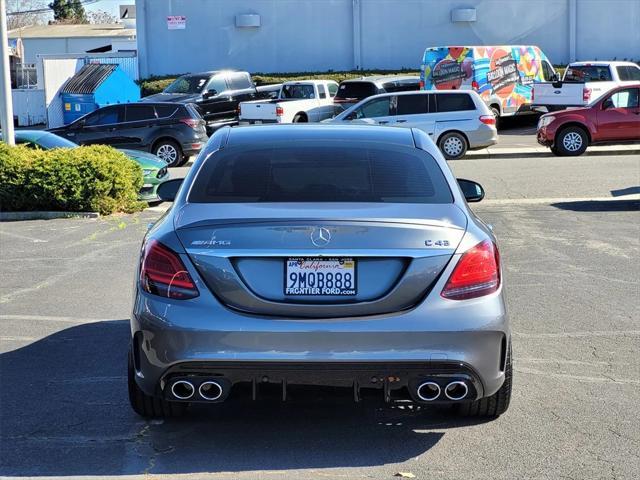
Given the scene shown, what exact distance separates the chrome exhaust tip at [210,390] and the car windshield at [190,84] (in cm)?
2524

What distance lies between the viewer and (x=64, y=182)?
47.3ft

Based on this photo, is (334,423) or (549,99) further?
(549,99)

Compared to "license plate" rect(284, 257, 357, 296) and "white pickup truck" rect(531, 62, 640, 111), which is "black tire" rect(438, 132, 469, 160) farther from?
"license plate" rect(284, 257, 357, 296)

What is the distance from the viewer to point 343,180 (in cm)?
548

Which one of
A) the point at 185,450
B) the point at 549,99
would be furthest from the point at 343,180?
the point at 549,99

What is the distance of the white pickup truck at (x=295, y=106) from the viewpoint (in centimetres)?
2675

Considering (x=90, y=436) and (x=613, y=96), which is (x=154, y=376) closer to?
(x=90, y=436)

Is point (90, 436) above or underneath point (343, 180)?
underneath

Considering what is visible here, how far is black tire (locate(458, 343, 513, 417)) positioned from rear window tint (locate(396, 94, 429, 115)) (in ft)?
61.5

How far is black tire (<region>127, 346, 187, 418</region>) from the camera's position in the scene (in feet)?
17.5

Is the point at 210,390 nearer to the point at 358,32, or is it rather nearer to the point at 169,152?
the point at 169,152

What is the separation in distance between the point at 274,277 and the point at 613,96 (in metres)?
20.0

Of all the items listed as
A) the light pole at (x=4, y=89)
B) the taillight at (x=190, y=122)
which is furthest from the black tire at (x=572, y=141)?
the light pole at (x=4, y=89)

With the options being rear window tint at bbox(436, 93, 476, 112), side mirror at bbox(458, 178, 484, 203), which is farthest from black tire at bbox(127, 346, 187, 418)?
rear window tint at bbox(436, 93, 476, 112)
